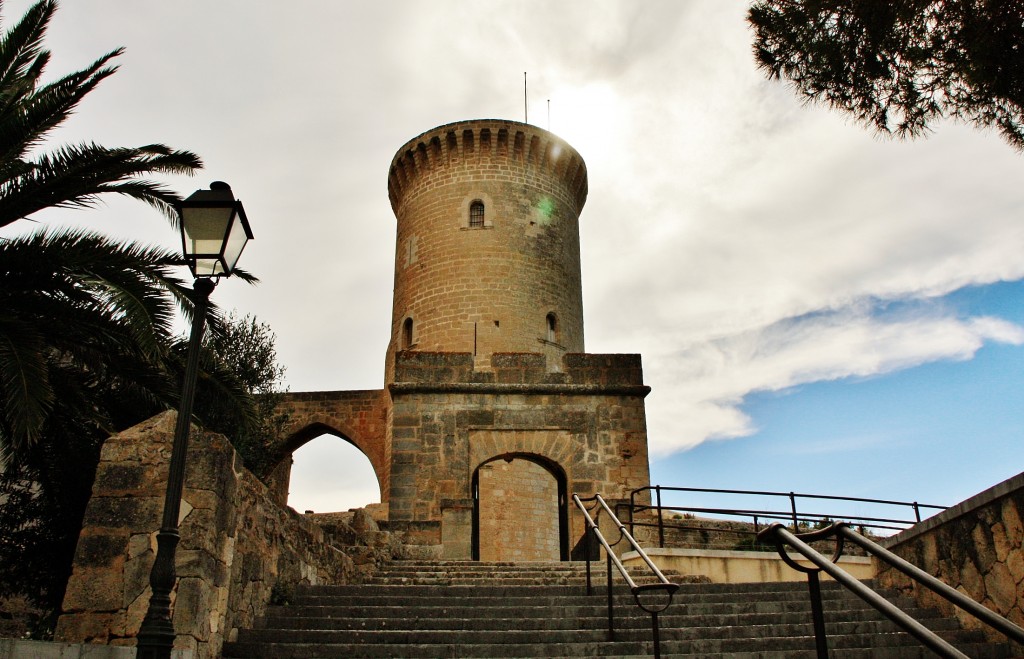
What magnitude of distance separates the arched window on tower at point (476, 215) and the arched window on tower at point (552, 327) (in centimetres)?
277

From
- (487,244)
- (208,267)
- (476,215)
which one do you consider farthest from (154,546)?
(476,215)

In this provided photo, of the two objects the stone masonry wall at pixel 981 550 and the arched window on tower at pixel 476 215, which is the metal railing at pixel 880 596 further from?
the arched window on tower at pixel 476 215

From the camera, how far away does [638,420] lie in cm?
1347

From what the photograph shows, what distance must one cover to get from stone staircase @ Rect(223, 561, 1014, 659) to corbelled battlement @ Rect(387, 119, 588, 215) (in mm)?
14375

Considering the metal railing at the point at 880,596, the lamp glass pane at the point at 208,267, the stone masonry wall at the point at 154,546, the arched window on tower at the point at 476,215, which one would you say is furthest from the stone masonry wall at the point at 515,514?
the metal railing at the point at 880,596

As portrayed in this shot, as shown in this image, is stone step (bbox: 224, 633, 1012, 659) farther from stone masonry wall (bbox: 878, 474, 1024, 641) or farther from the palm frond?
the palm frond

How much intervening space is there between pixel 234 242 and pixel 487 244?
590 inches

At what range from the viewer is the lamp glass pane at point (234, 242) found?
186 inches

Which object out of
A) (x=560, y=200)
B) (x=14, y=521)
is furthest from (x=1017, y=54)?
(x=560, y=200)

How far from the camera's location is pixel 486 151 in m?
20.6

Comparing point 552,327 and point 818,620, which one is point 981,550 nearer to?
point 818,620

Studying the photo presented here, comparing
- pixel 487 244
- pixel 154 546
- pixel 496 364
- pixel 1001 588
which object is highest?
pixel 487 244

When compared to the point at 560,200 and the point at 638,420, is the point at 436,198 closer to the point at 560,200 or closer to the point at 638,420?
the point at 560,200

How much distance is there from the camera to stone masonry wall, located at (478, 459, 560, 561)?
58.2 ft
